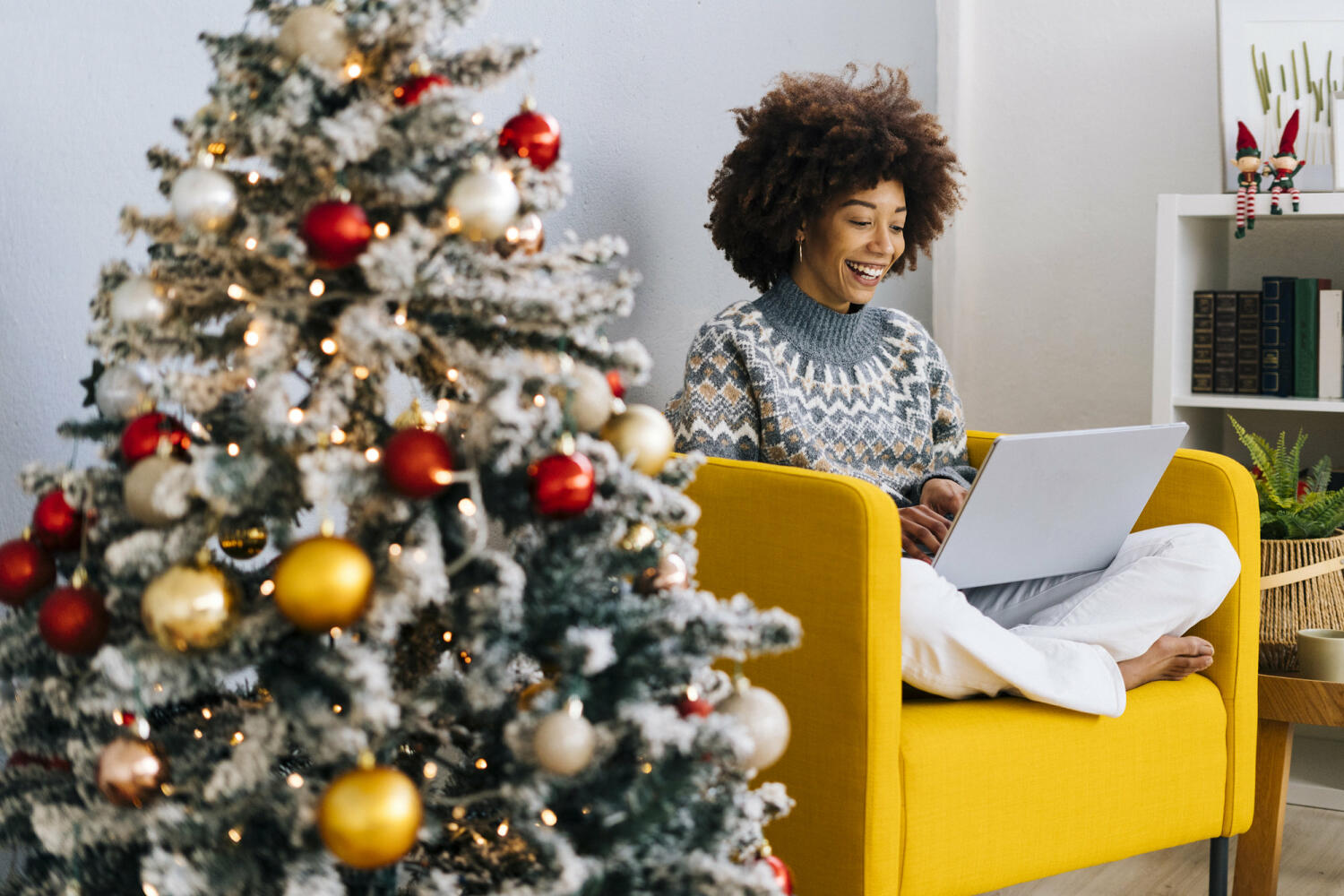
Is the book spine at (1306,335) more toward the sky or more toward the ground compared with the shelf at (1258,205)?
more toward the ground

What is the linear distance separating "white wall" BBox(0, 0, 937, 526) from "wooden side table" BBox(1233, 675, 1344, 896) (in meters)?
1.00

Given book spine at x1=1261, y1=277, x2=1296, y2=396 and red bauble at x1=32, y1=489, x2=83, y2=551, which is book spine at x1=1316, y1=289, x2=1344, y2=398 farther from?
red bauble at x1=32, y1=489, x2=83, y2=551

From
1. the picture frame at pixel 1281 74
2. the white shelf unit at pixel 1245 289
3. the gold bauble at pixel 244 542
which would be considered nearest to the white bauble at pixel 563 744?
the gold bauble at pixel 244 542

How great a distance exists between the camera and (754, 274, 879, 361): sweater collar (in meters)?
1.74

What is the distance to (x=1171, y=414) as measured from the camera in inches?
90.7

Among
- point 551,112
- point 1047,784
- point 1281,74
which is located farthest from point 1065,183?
point 1047,784

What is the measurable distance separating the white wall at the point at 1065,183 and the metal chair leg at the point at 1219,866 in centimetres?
127

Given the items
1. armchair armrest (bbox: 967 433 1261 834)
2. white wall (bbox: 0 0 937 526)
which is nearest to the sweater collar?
white wall (bbox: 0 0 937 526)

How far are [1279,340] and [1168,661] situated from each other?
1.07 metres

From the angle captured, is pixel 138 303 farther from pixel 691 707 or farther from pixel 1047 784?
pixel 1047 784

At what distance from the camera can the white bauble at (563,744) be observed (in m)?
0.75

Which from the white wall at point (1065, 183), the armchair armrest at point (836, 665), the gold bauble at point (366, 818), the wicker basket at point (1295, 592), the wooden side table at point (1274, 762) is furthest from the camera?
the white wall at point (1065, 183)

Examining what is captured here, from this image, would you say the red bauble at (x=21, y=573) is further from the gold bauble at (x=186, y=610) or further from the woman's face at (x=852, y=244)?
the woman's face at (x=852, y=244)

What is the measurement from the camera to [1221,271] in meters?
2.49
